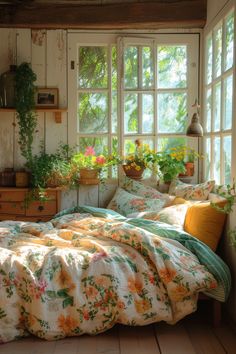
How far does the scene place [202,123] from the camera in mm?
4348

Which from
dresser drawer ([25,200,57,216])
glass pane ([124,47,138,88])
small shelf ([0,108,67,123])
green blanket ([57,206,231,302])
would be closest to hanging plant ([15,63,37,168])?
small shelf ([0,108,67,123])

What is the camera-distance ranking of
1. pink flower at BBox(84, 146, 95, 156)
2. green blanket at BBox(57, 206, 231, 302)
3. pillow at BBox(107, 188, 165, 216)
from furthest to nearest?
pink flower at BBox(84, 146, 95, 156) < pillow at BBox(107, 188, 165, 216) < green blanket at BBox(57, 206, 231, 302)

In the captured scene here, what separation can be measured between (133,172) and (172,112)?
0.71 metres

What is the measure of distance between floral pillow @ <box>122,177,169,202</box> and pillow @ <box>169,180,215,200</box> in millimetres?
134

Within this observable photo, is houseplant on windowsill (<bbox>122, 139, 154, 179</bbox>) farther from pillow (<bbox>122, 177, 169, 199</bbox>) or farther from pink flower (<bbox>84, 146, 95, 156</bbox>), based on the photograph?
pink flower (<bbox>84, 146, 95, 156</bbox>)

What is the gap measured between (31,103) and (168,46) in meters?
1.42

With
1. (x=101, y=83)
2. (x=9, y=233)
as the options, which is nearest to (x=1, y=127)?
(x=101, y=83)

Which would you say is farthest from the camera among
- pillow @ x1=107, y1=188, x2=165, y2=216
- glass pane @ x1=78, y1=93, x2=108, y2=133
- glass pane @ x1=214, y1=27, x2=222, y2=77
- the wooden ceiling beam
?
glass pane @ x1=78, y1=93, x2=108, y2=133

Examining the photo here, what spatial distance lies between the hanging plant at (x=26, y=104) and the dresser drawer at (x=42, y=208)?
0.38 m

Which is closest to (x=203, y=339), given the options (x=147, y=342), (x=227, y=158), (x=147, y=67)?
(x=147, y=342)

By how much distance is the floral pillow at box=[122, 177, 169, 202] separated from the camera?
417cm

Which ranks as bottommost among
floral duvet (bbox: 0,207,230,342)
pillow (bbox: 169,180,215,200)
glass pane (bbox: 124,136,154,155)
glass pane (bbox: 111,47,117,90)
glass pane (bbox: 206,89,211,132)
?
floral duvet (bbox: 0,207,230,342)

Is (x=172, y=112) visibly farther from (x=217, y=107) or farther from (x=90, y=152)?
(x=90, y=152)

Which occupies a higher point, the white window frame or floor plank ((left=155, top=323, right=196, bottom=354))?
the white window frame
